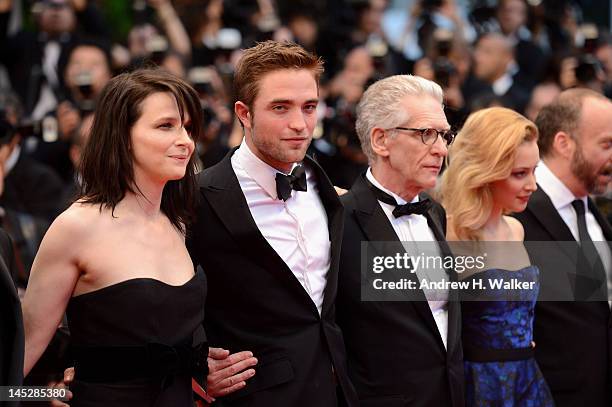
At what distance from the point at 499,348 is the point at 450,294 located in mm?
288

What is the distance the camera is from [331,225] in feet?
11.1

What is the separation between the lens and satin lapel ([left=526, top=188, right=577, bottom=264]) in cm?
403

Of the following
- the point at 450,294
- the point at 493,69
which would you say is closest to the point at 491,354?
the point at 450,294

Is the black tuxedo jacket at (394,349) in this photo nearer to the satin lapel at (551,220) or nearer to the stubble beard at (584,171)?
the satin lapel at (551,220)

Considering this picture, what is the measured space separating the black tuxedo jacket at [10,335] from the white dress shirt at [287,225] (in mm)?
944

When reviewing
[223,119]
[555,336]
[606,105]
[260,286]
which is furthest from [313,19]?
[260,286]

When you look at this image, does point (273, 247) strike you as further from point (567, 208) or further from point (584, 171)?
point (584, 171)

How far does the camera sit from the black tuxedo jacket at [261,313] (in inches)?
125

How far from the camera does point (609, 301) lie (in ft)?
13.6

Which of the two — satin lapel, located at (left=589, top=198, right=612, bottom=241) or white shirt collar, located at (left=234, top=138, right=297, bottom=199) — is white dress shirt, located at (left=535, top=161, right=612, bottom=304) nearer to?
satin lapel, located at (left=589, top=198, right=612, bottom=241)

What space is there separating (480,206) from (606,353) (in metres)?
0.80

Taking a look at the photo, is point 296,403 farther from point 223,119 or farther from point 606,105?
point 223,119

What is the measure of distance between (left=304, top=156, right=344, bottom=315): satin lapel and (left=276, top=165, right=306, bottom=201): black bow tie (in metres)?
0.14

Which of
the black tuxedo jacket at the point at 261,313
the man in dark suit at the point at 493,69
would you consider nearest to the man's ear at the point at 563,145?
the black tuxedo jacket at the point at 261,313
